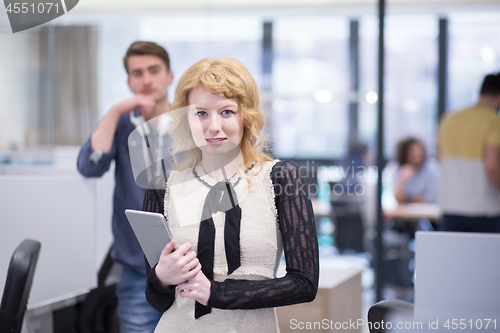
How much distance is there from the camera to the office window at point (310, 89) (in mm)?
4703

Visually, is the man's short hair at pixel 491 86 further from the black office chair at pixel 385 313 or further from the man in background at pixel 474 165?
the black office chair at pixel 385 313

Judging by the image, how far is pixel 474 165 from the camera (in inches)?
103

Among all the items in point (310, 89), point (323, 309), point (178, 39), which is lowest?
point (323, 309)

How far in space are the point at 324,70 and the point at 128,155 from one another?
347 cm

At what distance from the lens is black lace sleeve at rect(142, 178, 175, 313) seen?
3.39 ft

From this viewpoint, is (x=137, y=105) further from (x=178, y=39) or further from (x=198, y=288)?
(x=178, y=39)

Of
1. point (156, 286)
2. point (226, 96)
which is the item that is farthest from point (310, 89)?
point (156, 286)

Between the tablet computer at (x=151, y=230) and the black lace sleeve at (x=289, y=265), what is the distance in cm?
15

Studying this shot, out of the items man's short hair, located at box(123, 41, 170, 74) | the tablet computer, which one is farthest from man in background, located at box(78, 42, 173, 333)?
the tablet computer

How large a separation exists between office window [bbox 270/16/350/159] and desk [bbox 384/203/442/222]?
1036 millimetres

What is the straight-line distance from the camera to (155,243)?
3.29 ft

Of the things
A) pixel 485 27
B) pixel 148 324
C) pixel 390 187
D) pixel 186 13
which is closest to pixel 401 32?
pixel 485 27

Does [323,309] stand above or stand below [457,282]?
below

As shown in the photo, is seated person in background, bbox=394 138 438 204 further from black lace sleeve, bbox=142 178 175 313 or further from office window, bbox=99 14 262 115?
black lace sleeve, bbox=142 178 175 313
